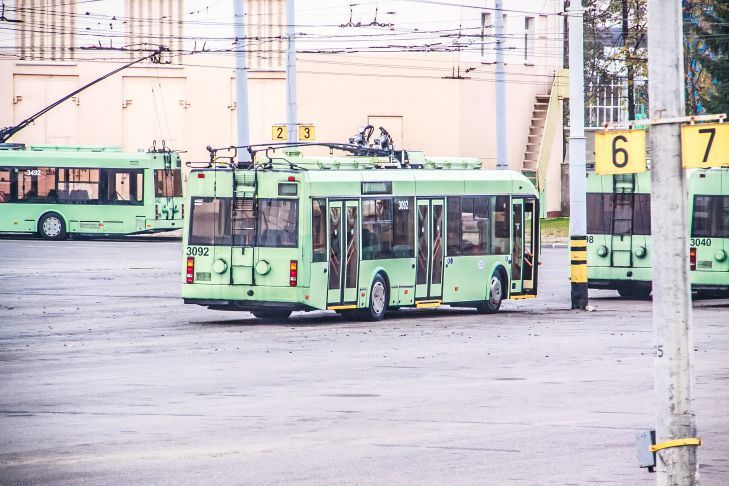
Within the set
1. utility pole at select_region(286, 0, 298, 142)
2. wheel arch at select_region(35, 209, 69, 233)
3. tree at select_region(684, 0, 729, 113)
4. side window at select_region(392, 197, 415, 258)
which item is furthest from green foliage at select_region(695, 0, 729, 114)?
side window at select_region(392, 197, 415, 258)

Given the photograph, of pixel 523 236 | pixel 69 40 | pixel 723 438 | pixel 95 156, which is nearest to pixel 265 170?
pixel 523 236

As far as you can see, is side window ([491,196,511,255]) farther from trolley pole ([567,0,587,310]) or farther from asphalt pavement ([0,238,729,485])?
asphalt pavement ([0,238,729,485])

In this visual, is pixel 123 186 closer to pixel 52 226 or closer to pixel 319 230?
pixel 52 226

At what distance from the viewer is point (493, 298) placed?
28.8 m

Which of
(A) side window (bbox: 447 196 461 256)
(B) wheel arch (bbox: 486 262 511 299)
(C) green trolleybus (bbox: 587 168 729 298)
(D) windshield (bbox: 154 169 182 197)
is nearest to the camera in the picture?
(A) side window (bbox: 447 196 461 256)

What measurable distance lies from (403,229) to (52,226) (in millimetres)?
25065

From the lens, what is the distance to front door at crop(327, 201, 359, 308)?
25.3m

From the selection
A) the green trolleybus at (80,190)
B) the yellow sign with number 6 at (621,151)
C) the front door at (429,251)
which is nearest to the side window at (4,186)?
the green trolleybus at (80,190)

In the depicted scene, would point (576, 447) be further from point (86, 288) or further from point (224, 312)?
point (86, 288)

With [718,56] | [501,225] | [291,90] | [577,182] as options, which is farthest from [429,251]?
[718,56]

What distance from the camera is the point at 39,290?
30.8 metres

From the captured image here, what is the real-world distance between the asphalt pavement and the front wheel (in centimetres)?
43

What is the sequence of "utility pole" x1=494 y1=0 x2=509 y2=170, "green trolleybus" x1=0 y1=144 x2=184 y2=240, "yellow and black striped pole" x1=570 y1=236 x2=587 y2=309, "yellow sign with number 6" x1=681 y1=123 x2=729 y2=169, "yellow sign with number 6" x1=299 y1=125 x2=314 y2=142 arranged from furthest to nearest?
"green trolleybus" x1=0 y1=144 x2=184 y2=240 → "utility pole" x1=494 y1=0 x2=509 y2=170 → "yellow sign with number 6" x1=299 y1=125 x2=314 y2=142 → "yellow and black striped pole" x1=570 y1=236 x2=587 y2=309 → "yellow sign with number 6" x1=681 y1=123 x2=729 y2=169

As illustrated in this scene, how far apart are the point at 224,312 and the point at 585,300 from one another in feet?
20.8
